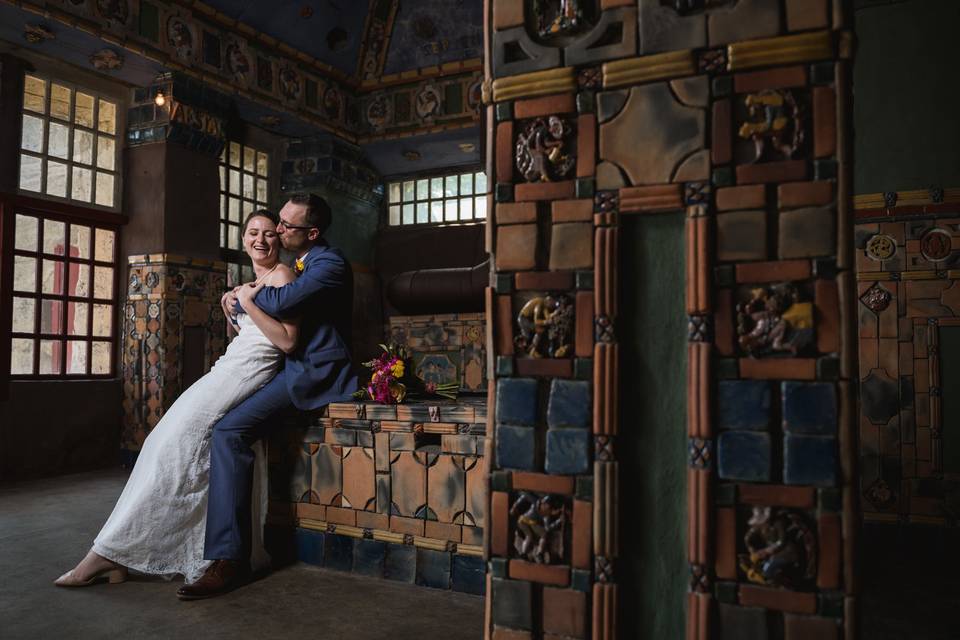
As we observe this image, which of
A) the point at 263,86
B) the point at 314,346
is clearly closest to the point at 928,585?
the point at 314,346

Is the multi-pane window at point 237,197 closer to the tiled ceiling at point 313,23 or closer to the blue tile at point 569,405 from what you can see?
the tiled ceiling at point 313,23

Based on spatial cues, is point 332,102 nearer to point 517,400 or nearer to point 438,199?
point 438,199

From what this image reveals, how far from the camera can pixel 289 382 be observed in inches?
118

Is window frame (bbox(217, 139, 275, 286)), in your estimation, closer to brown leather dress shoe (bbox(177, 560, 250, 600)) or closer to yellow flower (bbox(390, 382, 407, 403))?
yellow flower (bbox(390, 382, 407, 403))

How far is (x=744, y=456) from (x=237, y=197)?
7.16 meters

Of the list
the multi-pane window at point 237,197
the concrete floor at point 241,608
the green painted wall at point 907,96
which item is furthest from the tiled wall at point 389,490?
the multi-pane window at point 237,197

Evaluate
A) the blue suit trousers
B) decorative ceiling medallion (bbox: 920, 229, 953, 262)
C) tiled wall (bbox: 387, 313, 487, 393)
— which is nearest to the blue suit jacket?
the blue suit trousers

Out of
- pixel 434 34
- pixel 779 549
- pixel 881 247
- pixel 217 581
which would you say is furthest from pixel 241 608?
pixel 434 34

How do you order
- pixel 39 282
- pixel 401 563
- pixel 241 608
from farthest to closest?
pixel 39 282 < pixel 401 563 < pixel 241 608

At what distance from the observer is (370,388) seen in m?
3.01

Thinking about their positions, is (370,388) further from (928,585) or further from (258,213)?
(928,585)

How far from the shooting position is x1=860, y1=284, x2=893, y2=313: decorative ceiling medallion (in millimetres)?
3691

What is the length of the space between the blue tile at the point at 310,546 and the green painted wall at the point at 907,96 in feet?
11.2

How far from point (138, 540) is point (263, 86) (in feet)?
18.3
